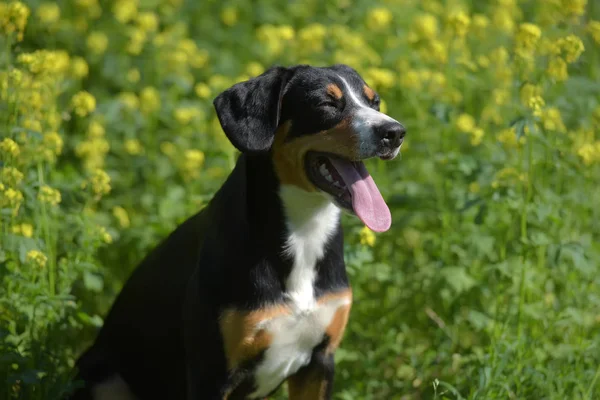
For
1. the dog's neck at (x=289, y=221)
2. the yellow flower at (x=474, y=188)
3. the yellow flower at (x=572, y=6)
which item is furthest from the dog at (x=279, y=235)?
the yellow flower at (x=474, y=188)

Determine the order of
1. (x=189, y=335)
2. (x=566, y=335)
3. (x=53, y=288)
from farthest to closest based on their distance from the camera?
(x=566, y=335)
(x=53, y=288)
(x=189, y=335)

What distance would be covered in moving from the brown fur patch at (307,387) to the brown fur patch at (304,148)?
820mm

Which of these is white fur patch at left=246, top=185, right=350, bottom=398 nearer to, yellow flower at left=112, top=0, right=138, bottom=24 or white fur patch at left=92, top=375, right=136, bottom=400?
white fur patch at left=92, top=375, right=136, bottom=400

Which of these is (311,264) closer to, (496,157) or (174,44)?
(496,157)

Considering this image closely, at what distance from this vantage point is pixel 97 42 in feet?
22.8

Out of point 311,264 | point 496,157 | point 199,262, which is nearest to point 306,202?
point 311,264

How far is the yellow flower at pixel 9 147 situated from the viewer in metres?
3.75

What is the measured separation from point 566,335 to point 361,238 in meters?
1.15

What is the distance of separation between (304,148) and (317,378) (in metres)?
0.98

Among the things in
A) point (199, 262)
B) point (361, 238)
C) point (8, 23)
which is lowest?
point (361, 238)

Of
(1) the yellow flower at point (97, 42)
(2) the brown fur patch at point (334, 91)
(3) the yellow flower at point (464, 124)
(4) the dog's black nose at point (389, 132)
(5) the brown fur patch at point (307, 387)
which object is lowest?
(5) the brown fur patch at point (307, 387)

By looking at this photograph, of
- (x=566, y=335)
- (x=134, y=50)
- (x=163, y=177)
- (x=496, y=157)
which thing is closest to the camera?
(x=566, y=335)

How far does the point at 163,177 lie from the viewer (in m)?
5.85

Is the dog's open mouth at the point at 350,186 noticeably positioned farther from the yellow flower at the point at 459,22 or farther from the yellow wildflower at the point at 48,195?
the yellow flower at the point at 459,22
